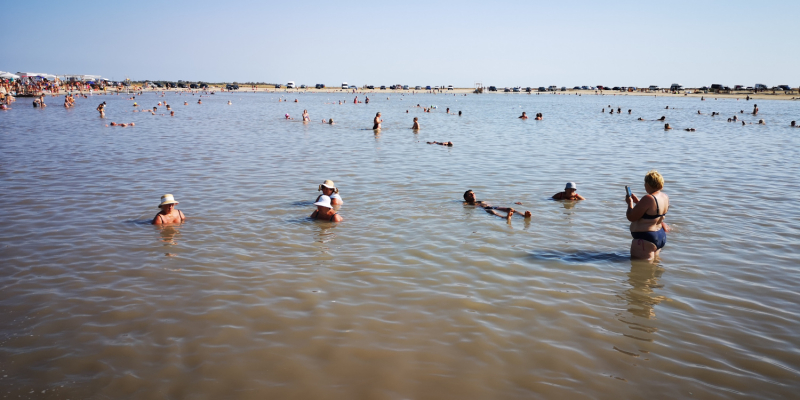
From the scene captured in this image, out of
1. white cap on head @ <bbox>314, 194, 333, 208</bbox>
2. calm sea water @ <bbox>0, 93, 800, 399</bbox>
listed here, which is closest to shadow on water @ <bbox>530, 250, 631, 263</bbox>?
calm sea water @ <bbox>0, 93, 800, 399</bbox>

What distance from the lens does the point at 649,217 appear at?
8.45 meters

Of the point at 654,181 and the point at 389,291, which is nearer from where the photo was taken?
the point at 389,291

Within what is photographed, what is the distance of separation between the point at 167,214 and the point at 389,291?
6145 mm

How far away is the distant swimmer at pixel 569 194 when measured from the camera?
13.2 meters

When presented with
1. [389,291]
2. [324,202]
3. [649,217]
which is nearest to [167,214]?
[324,202]

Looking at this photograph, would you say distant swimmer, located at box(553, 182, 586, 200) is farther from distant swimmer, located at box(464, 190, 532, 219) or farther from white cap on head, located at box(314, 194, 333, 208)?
white cap on head, located at box(314, 194, 333, 208)

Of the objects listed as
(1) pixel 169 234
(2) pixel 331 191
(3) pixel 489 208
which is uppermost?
(2) pixel 331 191

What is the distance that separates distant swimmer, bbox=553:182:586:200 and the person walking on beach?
418 centimetres

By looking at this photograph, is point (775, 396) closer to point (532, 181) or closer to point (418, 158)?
point (532, 181)

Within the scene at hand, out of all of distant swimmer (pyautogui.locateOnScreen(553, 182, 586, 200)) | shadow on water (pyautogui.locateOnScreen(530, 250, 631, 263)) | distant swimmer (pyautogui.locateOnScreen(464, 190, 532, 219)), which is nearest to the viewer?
shadow on water (pyautogui.locateOnScreen(530, 250, 631, 263))

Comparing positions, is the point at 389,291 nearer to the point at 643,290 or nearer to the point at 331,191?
the point at 643,290

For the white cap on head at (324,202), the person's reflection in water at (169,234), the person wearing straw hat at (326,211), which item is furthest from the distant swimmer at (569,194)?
the person's reflection in water at (169,234)

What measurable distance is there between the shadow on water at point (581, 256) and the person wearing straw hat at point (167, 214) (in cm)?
772

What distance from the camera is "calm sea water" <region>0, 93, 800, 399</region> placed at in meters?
5.40
